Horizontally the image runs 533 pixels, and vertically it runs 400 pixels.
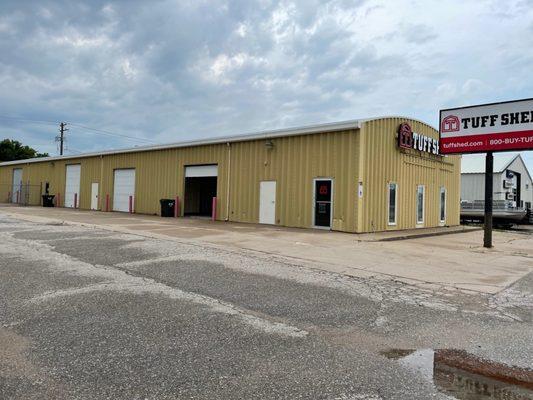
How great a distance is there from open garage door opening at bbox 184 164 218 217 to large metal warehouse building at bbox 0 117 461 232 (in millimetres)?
60

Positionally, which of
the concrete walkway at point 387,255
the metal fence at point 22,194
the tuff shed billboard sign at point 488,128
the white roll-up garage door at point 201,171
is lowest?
the concrete walkway at point 387,255

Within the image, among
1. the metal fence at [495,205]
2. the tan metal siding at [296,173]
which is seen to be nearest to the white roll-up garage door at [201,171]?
the tan metal siding at [296,173]

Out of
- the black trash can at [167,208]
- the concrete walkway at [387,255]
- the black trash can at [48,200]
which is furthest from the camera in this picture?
the black trash can at [48,200]

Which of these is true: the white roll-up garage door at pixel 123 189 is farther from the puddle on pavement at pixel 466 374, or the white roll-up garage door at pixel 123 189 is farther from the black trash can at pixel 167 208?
the puddle on pavement at pixel 466 374

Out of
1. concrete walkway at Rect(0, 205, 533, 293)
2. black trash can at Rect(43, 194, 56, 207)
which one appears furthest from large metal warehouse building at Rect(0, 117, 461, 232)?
black trash can at Rect(43, 194, 56, 207)

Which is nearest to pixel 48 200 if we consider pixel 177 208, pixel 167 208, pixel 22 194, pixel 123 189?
pixel 22 194

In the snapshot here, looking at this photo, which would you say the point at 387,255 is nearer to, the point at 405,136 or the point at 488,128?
the point at 488,128

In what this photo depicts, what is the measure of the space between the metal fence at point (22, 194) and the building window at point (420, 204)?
30.5 m

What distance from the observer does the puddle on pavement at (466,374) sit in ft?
11.6

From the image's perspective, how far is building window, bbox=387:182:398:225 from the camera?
18.6 metres

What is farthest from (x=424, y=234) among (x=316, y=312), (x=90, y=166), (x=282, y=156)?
(x=90, y=166)

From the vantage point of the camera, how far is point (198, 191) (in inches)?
1017

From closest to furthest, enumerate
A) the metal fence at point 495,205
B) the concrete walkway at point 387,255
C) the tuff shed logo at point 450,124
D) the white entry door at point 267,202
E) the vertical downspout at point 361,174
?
the concrete walkway at point 387,255 < the tuff shed logo at point 450,124 < the vertical downspout at point 361,174 < the white entry door at point 267,202 < the metal fence at point 495,205

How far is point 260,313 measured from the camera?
5.57 metres
